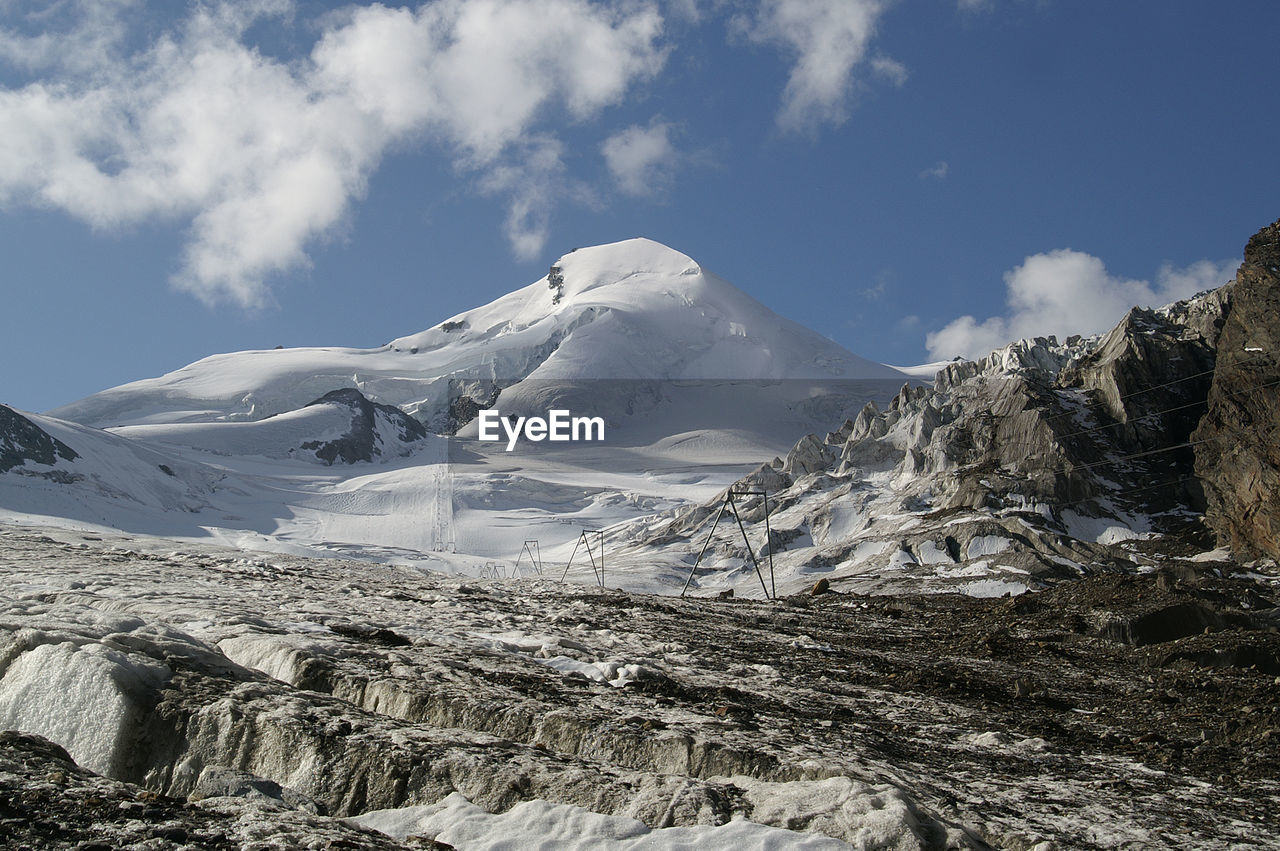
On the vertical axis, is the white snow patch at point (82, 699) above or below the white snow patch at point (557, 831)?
above

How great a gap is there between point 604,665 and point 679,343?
7070 inches

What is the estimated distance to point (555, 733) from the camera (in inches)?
270

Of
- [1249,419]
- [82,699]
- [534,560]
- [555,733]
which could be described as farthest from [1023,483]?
[82,699]

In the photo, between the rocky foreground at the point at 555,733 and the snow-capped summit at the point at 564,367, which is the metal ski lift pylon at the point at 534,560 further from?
the snow-capped summit at the point at 564,367

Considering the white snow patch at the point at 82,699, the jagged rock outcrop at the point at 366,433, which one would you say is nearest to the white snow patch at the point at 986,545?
the white snow patch at the point at 82,699

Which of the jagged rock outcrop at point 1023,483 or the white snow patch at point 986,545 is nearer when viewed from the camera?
the jagged rock outcrop at point 1023,483

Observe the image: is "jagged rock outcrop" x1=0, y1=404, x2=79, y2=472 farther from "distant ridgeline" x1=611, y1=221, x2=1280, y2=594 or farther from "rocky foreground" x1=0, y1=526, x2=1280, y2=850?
"rocky foreground" x1=0, y1=526, x2=1280, y2=850

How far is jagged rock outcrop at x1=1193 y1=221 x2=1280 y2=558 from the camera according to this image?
3362 cm

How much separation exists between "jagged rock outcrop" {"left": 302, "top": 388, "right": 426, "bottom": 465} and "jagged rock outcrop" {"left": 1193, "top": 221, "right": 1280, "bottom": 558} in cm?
12673

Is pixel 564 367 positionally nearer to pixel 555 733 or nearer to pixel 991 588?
pixel 991 588

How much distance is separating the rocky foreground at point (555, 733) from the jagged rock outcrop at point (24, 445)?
8495cm

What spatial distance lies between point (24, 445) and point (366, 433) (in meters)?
69.9

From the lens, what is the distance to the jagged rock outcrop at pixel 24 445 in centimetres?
8450

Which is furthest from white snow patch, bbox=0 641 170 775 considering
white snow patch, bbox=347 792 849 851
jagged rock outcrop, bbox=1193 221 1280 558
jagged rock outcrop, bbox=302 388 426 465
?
jagged rock outcrop, bbox=302 388 426 465
